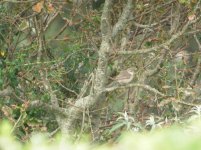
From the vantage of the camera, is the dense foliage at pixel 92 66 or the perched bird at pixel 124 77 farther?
the perched bird at pixel 124 77

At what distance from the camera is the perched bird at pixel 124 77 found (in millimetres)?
5797

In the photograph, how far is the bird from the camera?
580cm

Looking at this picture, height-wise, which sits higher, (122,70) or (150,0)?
(150,0)

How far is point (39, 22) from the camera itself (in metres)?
6.04

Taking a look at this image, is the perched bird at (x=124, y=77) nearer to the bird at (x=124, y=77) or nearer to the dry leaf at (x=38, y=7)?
the bird at (x=124, y=77)

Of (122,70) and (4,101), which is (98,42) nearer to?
(122,70)

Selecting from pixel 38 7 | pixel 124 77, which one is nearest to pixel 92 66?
pixel 124 77

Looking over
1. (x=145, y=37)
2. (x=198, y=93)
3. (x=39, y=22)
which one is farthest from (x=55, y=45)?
(x=198, y=93)

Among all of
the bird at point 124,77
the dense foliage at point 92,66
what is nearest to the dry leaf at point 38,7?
the dense foliage at point 92,66

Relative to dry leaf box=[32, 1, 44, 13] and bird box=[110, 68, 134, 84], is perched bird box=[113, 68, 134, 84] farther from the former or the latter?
dry leaf box=[32, 1, 44, 13]

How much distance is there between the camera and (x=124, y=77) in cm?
584

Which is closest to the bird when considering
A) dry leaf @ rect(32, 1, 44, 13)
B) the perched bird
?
the perched bird

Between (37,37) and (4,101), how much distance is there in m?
0.88

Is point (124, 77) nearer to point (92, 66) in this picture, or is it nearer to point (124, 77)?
point (124, 77)
